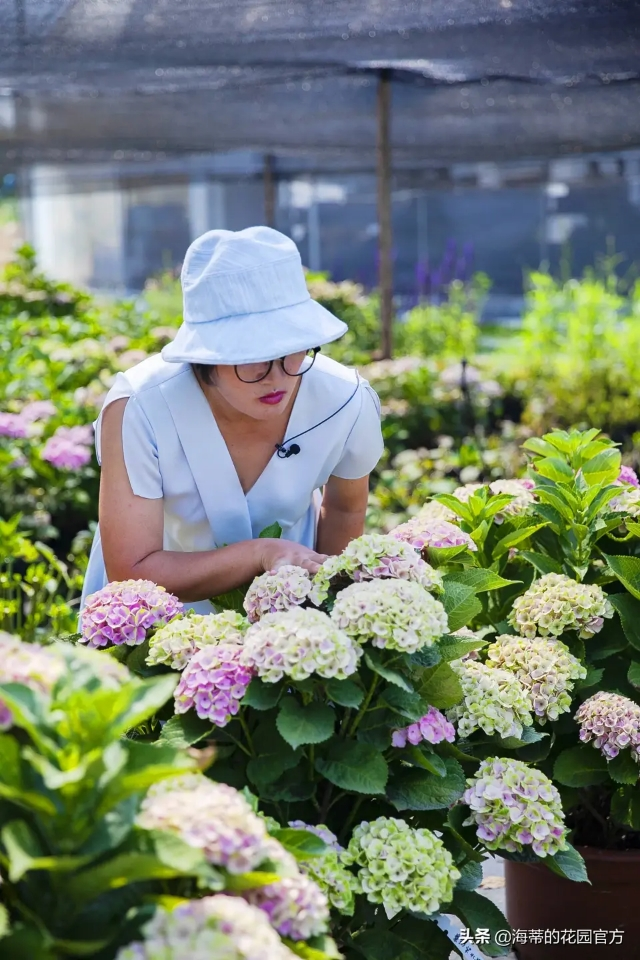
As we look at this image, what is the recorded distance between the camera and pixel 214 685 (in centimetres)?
121

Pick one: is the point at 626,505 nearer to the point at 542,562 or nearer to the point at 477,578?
the point at 542,562

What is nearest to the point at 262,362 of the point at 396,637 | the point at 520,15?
the point at 396,637

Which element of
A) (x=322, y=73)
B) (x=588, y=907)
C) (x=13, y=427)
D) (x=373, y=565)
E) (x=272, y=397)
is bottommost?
(x=588, y=907)

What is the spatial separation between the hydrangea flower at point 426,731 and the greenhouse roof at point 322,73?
2832 millimetres

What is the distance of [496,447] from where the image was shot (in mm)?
5086

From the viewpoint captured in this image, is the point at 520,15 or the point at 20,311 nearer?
the point at 520,15

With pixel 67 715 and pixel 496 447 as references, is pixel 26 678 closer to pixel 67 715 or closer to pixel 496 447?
pixel 67 715

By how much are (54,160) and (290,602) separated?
8.48 metres

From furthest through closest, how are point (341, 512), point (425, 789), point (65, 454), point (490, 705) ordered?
point (65, 454), point (341, 512), point (490, 705), point (425, 789)

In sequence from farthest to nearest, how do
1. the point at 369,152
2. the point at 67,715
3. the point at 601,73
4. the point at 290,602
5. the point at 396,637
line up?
the point at 369,152
the point at 601,73
the point at 290,602
the point at 396,637
the point at 67,715

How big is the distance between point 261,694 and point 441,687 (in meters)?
0.28

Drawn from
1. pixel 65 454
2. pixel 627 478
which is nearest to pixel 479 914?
pixel 627 478

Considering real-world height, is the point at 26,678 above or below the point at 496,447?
above

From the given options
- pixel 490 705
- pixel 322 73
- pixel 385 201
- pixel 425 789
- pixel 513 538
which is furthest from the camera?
pixel 385 201
